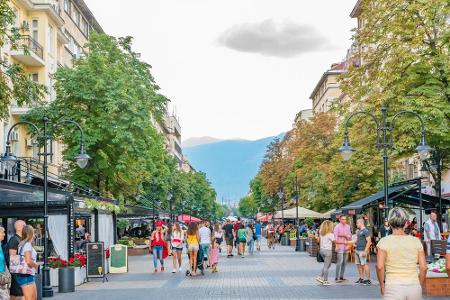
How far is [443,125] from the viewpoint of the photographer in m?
31.5

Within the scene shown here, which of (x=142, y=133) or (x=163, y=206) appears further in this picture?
(x=163, y=206)

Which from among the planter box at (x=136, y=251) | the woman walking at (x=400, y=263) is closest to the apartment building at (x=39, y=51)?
the planter box at (x=136, y=251)

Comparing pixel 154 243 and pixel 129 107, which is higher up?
pixel 129 107

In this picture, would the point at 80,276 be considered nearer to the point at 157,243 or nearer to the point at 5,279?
the point at 157,243

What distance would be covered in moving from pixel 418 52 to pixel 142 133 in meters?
13.7

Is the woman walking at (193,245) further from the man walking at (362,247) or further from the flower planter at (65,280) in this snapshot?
the man walking at (362,247)

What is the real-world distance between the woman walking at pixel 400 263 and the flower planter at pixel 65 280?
44.3ft

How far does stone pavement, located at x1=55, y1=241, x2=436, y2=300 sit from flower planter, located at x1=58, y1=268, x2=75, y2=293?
0.98 feet

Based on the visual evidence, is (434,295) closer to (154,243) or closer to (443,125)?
(154,243)

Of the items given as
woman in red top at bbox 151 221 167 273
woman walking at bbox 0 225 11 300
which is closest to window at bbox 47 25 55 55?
woman in red top at bbox 151 221 167 273

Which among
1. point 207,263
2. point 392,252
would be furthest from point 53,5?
point 392,252

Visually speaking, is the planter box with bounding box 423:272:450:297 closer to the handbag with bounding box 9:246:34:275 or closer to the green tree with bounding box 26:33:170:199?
the handbag with bounding box 9:246:34:275

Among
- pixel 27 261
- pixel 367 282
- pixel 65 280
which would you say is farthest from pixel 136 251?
pixel 27 261

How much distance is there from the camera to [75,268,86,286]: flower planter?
22997 mm
